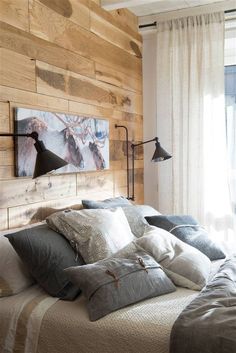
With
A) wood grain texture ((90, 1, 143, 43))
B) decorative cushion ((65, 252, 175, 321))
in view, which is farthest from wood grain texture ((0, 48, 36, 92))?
decorative cushion ((65, 252, 175, 321))

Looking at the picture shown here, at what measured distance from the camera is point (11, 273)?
1995mm

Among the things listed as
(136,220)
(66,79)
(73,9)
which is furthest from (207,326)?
(73,9)

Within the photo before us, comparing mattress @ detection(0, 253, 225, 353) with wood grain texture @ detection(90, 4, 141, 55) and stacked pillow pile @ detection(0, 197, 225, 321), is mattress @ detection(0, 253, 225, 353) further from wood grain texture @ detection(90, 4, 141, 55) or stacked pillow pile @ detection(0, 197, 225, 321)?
wood grain texture @ detection(90, 4, 141, 55)

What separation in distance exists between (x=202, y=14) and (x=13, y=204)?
2490mm

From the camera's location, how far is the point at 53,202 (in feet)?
8.88

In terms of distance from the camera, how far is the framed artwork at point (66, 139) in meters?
2.41

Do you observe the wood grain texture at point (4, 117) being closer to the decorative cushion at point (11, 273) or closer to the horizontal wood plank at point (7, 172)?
the horizontal wood plank at point (7, 172)

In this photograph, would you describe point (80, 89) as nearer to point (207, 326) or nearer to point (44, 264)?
point (44, 264)

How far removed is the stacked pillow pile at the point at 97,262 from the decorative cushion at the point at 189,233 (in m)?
0.32

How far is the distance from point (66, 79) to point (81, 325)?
68.1 inches

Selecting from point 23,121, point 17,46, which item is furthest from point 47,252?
point 17,46

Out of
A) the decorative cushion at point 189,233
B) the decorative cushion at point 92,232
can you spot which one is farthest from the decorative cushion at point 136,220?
the decorative cushion at point 92,232

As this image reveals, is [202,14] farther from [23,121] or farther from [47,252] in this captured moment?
[47,252]

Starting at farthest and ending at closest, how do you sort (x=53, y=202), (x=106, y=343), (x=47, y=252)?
(x=53, y=202) < (x=47, y=252) < (x=106, y=343)
